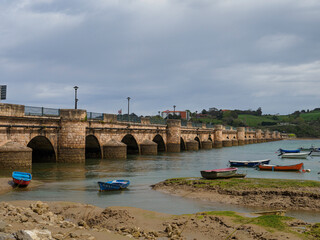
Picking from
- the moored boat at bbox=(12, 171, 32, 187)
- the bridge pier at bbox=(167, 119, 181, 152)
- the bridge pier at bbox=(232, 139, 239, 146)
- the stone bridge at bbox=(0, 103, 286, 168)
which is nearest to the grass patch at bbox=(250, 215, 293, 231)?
the moored boat at bbox=(12, 171, 32, 187)

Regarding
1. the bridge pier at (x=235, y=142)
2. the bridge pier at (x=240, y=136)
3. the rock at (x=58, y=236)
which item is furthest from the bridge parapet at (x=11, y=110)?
the bridge pier at (x=240, y=136)

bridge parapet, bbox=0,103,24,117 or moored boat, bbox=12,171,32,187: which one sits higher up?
bridge parapet, bbox=0,103,24,117

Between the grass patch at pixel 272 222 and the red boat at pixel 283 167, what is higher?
the grass patch at pixel 272 222

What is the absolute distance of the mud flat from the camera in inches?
666

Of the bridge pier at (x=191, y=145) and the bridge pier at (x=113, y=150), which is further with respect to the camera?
the bridge pier at (x=191, y=145)

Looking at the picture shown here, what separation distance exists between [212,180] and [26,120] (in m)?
17.8

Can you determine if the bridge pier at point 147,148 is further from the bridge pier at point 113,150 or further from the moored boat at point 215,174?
the moored boat at point 215,174

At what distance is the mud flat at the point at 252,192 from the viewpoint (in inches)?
666

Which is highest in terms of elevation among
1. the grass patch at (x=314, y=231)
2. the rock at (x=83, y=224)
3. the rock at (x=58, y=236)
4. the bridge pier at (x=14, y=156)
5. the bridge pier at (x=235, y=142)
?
the bridge pier at (x=14, y=156)

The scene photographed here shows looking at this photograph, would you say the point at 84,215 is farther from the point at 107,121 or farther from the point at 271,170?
the point at 107,121

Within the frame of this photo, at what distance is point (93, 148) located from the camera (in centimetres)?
4275

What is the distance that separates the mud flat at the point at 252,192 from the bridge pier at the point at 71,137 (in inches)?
567

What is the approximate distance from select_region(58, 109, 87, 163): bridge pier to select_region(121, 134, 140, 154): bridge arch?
14679 mm

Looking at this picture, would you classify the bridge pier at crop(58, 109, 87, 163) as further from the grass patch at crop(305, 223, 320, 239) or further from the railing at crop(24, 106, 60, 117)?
the grass patch at crop(305, 223, 320, 239)
